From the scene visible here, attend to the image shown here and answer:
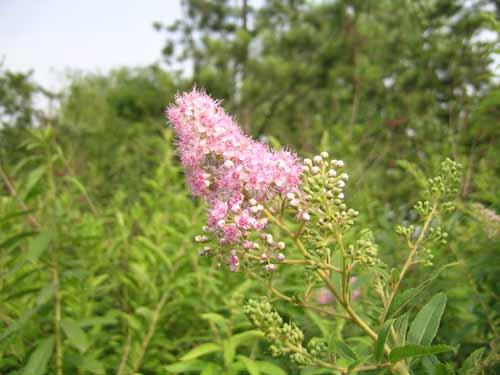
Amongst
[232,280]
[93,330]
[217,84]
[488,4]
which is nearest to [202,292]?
[232,280]

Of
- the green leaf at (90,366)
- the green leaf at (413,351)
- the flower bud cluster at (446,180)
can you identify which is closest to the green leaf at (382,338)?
the green leaf at (413,351)

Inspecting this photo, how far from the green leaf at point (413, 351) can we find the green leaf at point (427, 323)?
0.17 metres

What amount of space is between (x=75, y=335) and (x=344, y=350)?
116 centimetres

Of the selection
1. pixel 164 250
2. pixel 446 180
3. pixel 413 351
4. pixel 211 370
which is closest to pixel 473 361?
pixel 413 351

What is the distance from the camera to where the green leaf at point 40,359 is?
1.66 meters

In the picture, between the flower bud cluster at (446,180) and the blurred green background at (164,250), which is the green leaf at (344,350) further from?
the flower bud cluster at (446,180)

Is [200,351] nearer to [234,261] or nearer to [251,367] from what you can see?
[251,367]

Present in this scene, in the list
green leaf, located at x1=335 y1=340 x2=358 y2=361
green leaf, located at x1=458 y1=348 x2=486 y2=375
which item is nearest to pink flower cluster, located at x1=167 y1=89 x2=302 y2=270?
green leaf, located at x1=335 y1=340 x2=358 y2=361

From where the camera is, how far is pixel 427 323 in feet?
4.11

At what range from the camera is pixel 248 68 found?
14.3m

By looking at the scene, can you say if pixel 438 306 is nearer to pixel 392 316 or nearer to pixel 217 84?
pixel 392 316

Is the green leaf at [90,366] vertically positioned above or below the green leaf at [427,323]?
below

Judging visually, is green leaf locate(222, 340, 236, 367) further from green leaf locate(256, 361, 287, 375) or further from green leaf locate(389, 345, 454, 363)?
green leaf locate(389, 345, 454, 363)

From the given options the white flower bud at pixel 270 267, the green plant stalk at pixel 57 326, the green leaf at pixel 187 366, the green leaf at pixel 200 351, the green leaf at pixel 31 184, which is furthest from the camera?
the green leaf at pixel 31 184
